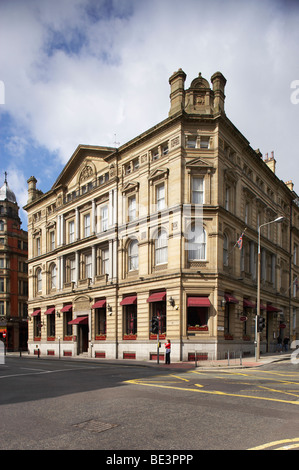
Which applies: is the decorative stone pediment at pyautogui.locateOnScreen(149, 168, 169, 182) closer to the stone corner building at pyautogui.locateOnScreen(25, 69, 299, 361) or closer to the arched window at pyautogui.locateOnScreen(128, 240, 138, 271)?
the stone corner building at pyautogui.locateOnScreen(25, 69, 299, 361)

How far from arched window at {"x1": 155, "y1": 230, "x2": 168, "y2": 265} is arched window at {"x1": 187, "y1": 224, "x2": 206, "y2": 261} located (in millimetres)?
2167

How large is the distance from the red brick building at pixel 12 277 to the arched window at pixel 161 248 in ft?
134

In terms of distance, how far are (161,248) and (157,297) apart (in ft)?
12.9

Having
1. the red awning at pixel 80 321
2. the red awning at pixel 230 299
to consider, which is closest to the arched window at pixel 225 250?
the red awning at pixel 230 299

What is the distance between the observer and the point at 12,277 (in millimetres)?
A: 65750

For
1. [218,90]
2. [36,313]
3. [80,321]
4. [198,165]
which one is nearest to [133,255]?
[198,165]

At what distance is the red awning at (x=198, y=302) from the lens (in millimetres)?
28359

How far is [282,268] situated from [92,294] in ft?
73.1

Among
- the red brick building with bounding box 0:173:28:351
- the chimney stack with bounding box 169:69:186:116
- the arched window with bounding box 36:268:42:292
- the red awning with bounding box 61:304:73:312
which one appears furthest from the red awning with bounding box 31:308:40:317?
the chimney stack with bounding box 169:69:186:116

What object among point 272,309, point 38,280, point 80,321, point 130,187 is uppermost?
point 130,187

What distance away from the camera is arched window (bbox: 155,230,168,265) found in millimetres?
31172

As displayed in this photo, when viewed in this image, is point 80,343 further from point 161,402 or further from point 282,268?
point 161,402

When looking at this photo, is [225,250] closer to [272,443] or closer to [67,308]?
[67,308]

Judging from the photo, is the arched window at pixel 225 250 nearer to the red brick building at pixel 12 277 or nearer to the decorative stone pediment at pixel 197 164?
the decorative stone pediment at pixel 197 164
